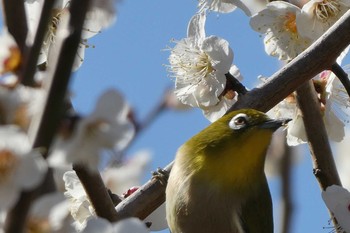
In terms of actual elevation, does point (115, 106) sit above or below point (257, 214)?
above

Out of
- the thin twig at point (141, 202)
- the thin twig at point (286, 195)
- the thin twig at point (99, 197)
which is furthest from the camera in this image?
the thin twig at point (141, 202)

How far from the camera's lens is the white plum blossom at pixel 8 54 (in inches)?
51.5

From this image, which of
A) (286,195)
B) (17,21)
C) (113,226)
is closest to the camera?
(17,21)

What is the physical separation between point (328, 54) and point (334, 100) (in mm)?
747

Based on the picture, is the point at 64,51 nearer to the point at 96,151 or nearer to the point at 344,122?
the point at 96,151

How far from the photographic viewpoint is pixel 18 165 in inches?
48.5

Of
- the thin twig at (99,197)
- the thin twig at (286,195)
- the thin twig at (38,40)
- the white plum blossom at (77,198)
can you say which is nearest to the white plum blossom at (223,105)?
the white plum blossom at (77,198)

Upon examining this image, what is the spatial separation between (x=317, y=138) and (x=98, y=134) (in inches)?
88.2

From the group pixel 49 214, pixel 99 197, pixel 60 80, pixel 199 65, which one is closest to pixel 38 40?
pixel 60 80

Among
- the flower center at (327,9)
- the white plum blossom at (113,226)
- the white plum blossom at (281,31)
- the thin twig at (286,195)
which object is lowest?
the white plum blossom at (113,226)

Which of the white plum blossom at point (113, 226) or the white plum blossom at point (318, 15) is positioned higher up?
the white plum blossom at point (318, 15)

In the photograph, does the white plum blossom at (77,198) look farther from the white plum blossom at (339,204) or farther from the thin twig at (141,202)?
the white plum blossom at (339,204)

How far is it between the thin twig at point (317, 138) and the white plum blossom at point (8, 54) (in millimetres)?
→ 2205

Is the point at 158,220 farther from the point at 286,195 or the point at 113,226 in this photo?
the point at 113,226
